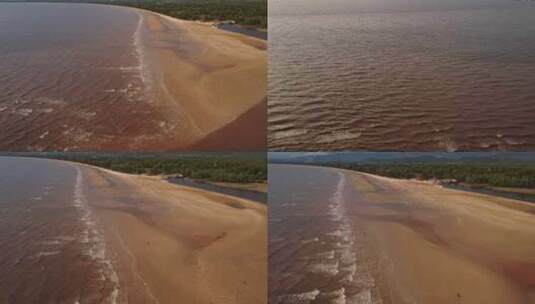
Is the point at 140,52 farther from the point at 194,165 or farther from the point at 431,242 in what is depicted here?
the point at 431,242

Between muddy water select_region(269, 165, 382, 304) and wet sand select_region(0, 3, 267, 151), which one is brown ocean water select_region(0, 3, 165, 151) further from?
muddy water select_region(269, 165, 382, 304)

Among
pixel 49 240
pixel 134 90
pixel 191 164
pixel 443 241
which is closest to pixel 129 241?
pixel 49 240

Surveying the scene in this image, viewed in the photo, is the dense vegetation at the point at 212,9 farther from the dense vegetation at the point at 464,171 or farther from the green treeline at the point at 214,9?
the dense vegetation at the point at 464,171

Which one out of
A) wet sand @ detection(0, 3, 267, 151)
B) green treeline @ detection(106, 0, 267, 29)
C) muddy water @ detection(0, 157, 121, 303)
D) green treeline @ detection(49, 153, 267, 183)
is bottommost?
muddy water @ detection(0, 157, 121, 303)

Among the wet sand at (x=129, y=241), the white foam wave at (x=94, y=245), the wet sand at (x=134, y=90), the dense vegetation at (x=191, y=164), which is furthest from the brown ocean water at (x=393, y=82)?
the white foam wave at (x=94, y=245)

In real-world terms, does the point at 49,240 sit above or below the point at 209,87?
below

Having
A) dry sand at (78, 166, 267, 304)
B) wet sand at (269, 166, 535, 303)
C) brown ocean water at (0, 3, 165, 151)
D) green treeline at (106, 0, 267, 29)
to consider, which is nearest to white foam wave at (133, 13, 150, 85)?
brown ocean water at (0, 3, 165, 151)
